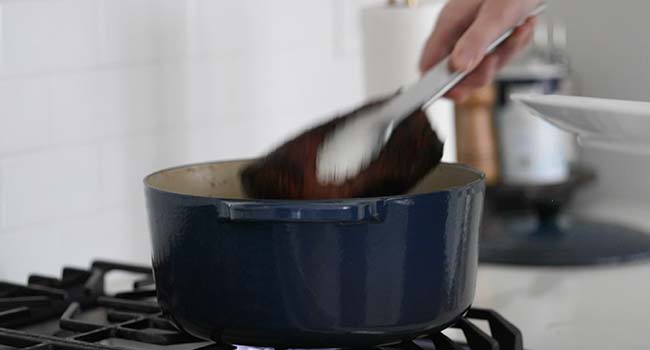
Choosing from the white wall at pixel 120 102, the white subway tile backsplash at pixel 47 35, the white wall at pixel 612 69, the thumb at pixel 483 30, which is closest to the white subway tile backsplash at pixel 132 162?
the white wall at pixel 120 102

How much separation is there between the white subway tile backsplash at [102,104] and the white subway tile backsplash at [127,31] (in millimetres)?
15

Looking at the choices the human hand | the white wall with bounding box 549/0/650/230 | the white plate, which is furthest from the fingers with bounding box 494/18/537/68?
the white wall with bounding box 549/0/650/230

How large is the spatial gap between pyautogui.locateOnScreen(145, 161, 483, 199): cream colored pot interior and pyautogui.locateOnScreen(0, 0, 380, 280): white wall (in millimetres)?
260

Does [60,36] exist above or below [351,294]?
above

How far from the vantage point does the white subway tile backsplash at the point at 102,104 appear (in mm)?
1129

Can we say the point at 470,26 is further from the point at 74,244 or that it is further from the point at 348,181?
the point at 74,244

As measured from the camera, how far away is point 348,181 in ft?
2.69

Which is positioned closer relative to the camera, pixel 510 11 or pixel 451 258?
pixel 451 258

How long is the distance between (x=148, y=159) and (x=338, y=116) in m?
0.42

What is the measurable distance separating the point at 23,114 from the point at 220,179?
27 cm

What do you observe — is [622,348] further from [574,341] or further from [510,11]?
[510,11]

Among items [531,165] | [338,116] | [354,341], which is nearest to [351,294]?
[354,341]

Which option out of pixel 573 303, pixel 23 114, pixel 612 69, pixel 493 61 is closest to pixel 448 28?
pixel 493 61

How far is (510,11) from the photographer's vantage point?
100 centimetres
